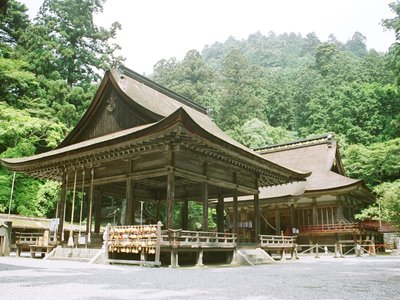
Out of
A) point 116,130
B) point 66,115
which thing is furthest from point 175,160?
point 66,115

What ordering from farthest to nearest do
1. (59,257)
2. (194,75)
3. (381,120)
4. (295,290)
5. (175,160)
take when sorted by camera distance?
(194,75), (381,120), (59,257), (175,160), (295,290)

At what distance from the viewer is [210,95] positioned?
60.4 m

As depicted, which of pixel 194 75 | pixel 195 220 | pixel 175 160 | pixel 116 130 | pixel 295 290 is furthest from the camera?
pixel 194 75

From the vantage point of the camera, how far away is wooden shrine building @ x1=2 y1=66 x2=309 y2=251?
12.4 meters

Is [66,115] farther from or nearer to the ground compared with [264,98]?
→ nearer to the ground

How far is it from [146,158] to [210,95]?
156 ft

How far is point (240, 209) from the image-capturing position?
29031mm

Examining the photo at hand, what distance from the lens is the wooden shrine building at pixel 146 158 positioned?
12445 millimetres

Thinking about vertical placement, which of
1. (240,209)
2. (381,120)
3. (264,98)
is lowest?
(240,209)

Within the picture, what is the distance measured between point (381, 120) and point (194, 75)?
115ft

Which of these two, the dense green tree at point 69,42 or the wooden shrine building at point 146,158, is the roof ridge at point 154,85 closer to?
the wooden shrine building at point 146,158

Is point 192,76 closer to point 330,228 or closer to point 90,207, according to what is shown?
point 330,228

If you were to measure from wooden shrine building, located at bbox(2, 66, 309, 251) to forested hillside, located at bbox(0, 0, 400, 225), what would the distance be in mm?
5495

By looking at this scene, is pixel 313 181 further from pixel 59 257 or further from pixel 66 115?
pixel 66 115
